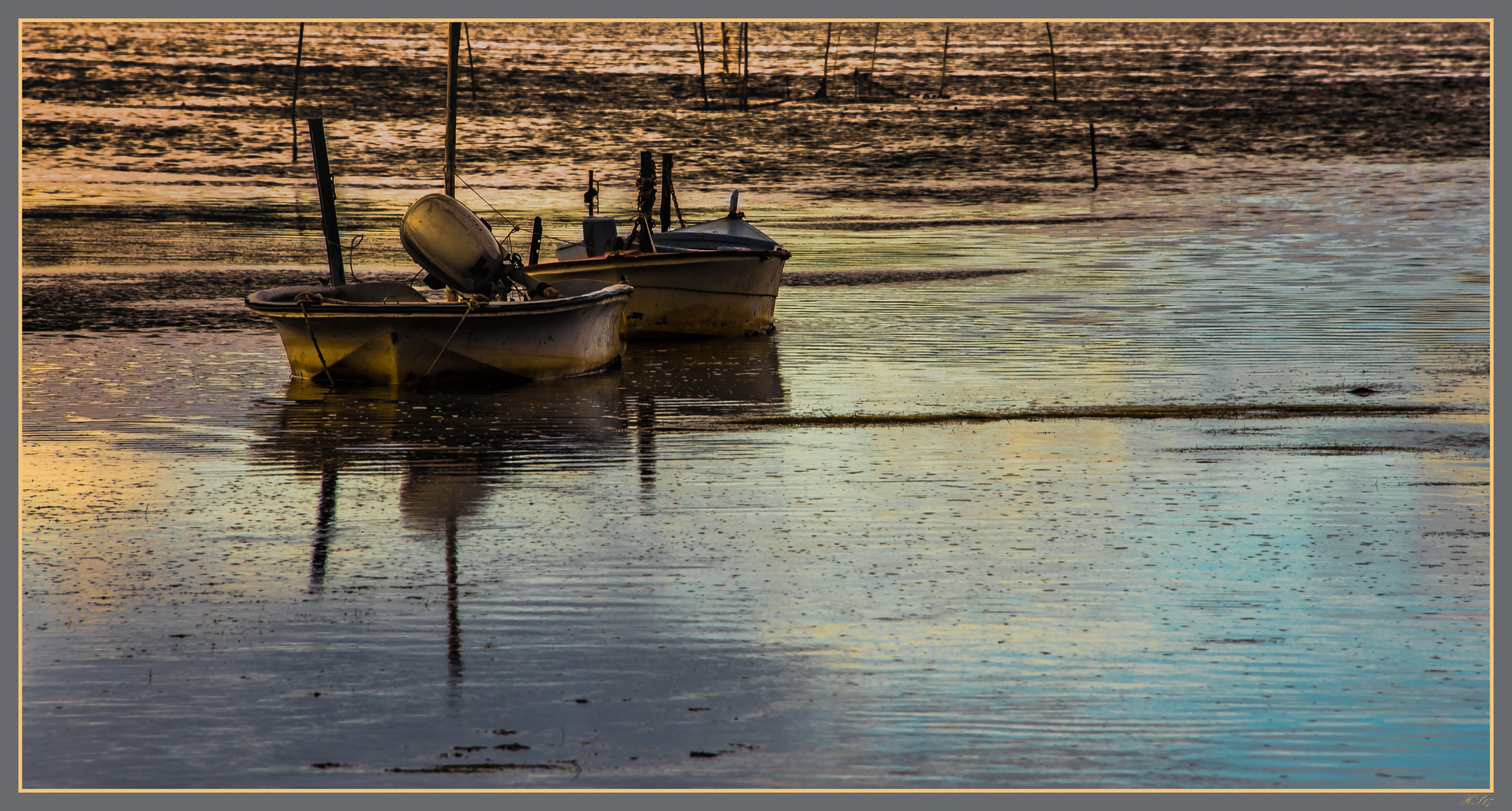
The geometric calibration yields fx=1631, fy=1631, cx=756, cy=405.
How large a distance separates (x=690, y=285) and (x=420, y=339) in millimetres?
5821

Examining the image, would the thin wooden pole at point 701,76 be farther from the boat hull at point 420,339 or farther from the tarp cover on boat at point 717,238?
the boat hull at point 420,339

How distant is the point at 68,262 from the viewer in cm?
2988

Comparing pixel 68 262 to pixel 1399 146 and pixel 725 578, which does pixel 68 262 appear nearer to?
pixel 725 578

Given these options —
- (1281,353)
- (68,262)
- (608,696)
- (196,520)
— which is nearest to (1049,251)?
(1281,353)

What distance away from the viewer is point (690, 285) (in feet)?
72.5

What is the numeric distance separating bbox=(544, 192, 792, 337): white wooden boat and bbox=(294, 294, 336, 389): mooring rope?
4.21 meters

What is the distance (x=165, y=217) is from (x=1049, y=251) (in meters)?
21.1

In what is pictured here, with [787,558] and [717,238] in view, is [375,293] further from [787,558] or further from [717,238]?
[787,558]

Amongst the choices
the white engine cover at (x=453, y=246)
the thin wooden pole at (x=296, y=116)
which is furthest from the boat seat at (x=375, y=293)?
the thin wooden pole at (x=296, y=116)

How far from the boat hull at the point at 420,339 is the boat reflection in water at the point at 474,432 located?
0.22 metres

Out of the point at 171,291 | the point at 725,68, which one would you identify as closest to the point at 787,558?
the point at 171,291

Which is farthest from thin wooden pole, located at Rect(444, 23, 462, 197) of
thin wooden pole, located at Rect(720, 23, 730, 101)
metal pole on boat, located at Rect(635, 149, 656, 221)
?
thin wooden pole, located at Rect(720, 23, 730, 101)

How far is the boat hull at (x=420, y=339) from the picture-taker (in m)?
16.9

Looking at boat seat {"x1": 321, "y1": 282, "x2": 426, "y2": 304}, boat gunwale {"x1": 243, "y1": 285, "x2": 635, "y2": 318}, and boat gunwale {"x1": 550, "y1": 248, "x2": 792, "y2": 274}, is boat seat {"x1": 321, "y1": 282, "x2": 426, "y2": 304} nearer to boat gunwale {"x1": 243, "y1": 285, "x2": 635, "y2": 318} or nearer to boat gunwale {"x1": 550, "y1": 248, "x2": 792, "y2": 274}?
boat gunwale {"x1": 243, "y1": 285, "x2": 635, "y2": 318}
